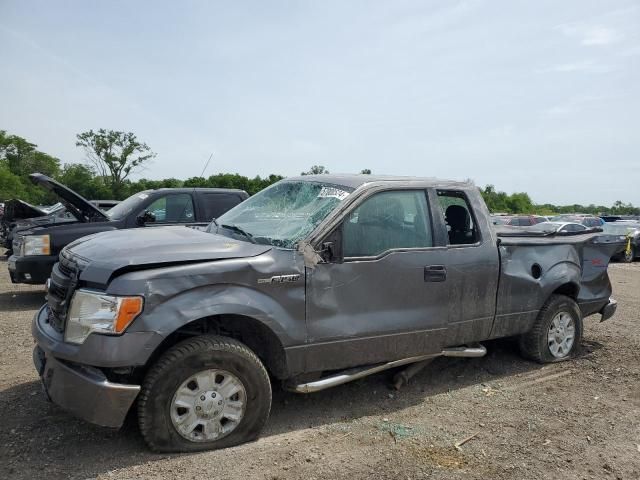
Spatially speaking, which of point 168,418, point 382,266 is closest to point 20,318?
point 168,418

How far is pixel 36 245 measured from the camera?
743 centimetres

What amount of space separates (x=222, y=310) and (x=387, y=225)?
5.16 feet

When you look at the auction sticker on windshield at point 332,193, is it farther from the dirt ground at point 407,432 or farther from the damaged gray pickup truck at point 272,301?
the dirt ground at point 407,432

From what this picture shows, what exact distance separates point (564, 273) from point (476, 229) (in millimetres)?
1337

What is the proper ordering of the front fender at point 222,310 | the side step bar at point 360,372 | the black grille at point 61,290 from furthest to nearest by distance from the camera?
the side step bar at point 360,372, the black grille at point 61,290, the front fender at point 222,310

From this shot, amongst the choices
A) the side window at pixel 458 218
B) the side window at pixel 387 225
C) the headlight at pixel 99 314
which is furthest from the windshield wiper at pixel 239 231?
the side window at pixel 458 218

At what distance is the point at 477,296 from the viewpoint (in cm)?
462

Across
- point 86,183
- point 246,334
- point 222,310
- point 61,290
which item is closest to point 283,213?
point 246,334

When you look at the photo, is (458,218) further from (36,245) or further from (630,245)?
(630,245)

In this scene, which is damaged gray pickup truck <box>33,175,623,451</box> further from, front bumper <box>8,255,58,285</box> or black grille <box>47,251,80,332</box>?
front bumper <box>8,255,58,285</box>

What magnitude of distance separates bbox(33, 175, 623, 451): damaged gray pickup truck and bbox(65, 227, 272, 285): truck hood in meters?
→ 0.01

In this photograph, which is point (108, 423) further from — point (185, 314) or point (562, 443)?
point (562, 443)

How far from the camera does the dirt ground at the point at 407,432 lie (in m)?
3.26

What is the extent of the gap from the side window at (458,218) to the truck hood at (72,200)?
5.31 meters
